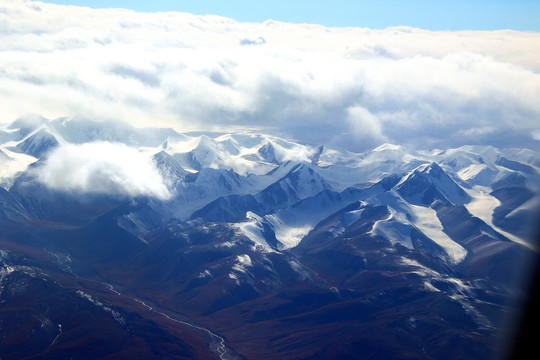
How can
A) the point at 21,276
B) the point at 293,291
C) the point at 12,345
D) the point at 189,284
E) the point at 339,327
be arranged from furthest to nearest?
the point at 189,284 → the point at 293,291 → the point at 21,276 → the point at 339,327 → the point at 12,345

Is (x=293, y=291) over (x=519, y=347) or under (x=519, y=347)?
under

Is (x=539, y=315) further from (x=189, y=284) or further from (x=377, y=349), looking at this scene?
(x=189, y=284)

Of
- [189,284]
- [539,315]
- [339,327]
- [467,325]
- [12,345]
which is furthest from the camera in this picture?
[189,284]

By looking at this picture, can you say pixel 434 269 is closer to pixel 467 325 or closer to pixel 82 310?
pixel 467 325

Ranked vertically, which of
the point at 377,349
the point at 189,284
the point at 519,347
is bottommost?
the point at 189,284

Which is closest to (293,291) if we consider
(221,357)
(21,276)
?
(221,357)

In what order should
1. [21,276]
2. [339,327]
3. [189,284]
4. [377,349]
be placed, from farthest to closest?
[189,284], [21,276], [339,327], [377,349]

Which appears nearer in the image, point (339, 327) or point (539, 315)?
point (539, 315)

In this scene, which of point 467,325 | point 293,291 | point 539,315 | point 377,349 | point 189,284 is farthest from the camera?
point 189,284

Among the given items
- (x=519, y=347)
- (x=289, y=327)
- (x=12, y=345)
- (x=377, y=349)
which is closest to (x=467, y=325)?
(x=377, y=349)
